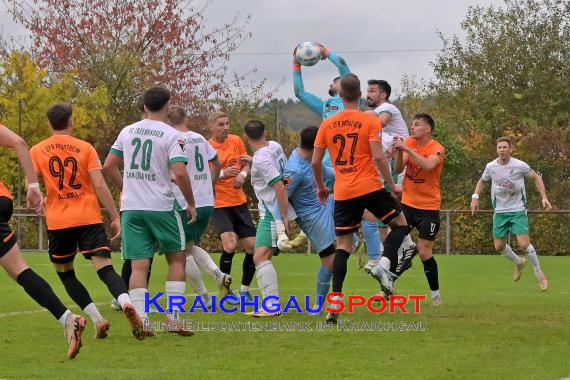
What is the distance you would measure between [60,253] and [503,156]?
8.39 m

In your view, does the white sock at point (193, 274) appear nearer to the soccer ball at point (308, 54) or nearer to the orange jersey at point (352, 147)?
the orange jersey at point (352, 147)

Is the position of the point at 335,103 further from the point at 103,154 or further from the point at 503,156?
the point at 103,154

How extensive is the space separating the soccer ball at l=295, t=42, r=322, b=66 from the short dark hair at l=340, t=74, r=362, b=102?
3.29 meters

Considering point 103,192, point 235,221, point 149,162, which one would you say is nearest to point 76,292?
point 103,192

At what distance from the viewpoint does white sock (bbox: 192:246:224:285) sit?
1153cm

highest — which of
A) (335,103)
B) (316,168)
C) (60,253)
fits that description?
(335,103)

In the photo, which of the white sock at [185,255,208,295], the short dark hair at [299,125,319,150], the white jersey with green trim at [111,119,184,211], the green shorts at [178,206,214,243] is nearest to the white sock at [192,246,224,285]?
the white sock at [185,255,208,295]

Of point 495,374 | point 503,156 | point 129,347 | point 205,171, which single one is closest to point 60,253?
point 129,347

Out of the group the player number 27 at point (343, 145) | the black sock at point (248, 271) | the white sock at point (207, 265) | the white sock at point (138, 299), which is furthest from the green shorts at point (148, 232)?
the black sock at point (248, 271)

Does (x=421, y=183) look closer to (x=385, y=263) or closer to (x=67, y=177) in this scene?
(x=385, y=263)

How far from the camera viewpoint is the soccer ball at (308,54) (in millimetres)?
12977

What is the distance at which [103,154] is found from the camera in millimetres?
35625

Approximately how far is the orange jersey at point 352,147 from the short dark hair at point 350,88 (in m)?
0.12

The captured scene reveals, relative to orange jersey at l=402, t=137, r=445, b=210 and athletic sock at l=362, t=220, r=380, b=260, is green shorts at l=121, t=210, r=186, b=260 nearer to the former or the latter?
orange jersey at l=402, t=137, r=445, b=210
